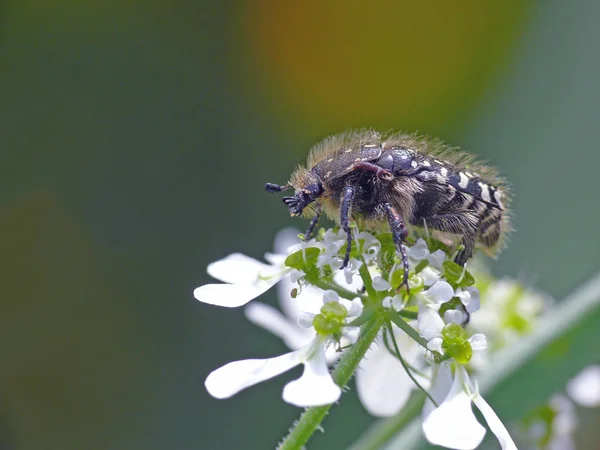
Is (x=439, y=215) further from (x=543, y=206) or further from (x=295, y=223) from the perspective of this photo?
(x=543, y=206)

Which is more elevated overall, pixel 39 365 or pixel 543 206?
pixel 543 206

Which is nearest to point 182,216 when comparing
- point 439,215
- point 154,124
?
point 154,124

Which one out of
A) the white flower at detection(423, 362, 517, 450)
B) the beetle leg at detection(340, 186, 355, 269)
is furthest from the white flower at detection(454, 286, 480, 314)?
the beetle leg at detection(340, 186, 355, 269)

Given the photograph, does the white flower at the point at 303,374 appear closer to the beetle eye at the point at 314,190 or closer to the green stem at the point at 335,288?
the green stem at the point at 335,288

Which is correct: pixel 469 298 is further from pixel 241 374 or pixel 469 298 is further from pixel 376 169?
pixel 241 374

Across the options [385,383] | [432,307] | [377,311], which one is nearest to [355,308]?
[377,311]

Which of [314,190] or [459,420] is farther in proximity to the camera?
[314,190]
